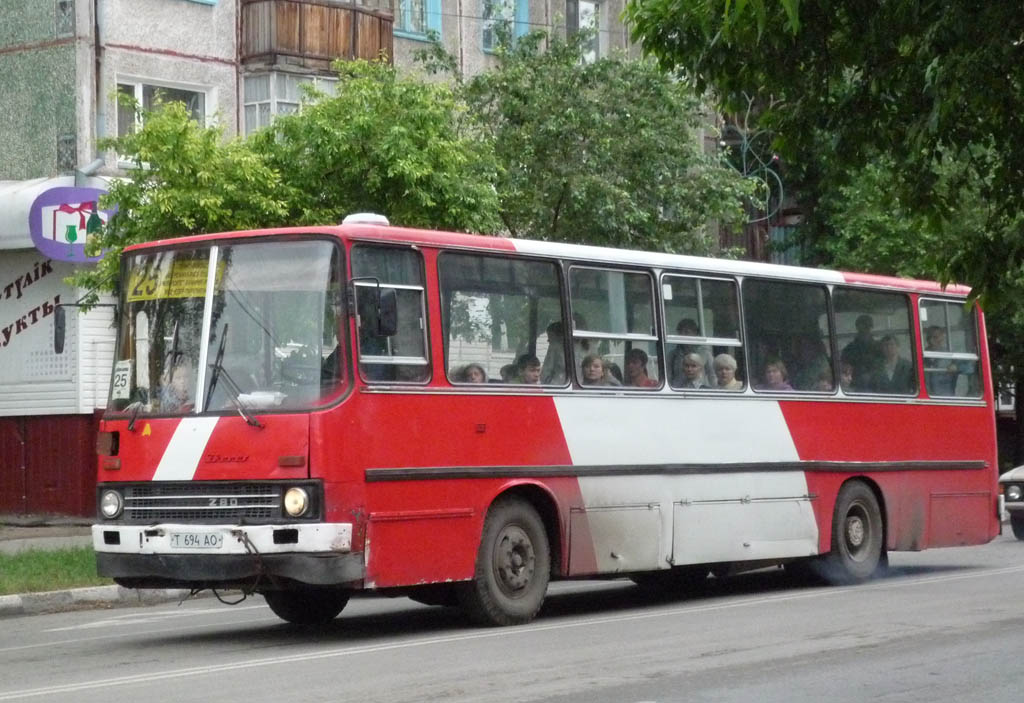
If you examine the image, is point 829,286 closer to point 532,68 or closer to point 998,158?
point 998,158

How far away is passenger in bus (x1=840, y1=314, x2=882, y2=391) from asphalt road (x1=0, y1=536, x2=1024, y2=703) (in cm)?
195

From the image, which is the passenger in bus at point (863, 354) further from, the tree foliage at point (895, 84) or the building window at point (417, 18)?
the building window at point (417, 18)

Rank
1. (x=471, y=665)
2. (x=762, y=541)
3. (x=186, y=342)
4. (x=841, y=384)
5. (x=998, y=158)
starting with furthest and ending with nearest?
1. (x=841, y=384)
2. (x=762, y=541)
3. (x=186, y=342)
4. (x=471, y=665)
5. (x=998, y=158)

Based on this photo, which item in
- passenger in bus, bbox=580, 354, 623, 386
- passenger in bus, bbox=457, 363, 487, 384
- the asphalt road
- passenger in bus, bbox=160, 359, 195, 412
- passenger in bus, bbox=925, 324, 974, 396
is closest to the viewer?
the asphalt road

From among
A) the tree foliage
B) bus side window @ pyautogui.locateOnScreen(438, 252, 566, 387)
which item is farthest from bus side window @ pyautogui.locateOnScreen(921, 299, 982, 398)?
the tree foliage

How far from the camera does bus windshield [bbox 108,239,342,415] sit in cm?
1191

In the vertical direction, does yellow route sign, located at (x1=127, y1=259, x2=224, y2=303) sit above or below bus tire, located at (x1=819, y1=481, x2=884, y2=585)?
above

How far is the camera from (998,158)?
9547 mm

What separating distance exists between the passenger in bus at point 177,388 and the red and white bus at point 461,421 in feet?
0.07

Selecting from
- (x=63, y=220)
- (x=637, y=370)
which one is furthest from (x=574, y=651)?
(x=63, y=220)

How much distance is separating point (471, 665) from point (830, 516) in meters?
6.67

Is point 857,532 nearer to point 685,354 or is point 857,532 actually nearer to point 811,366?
point 811,366

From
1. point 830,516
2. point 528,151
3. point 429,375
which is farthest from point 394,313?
point 528,151

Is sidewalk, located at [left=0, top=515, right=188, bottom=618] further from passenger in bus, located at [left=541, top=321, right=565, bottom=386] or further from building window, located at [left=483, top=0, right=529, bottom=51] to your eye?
building window, located at [left=483, top=0, right=529, bottom=51]
